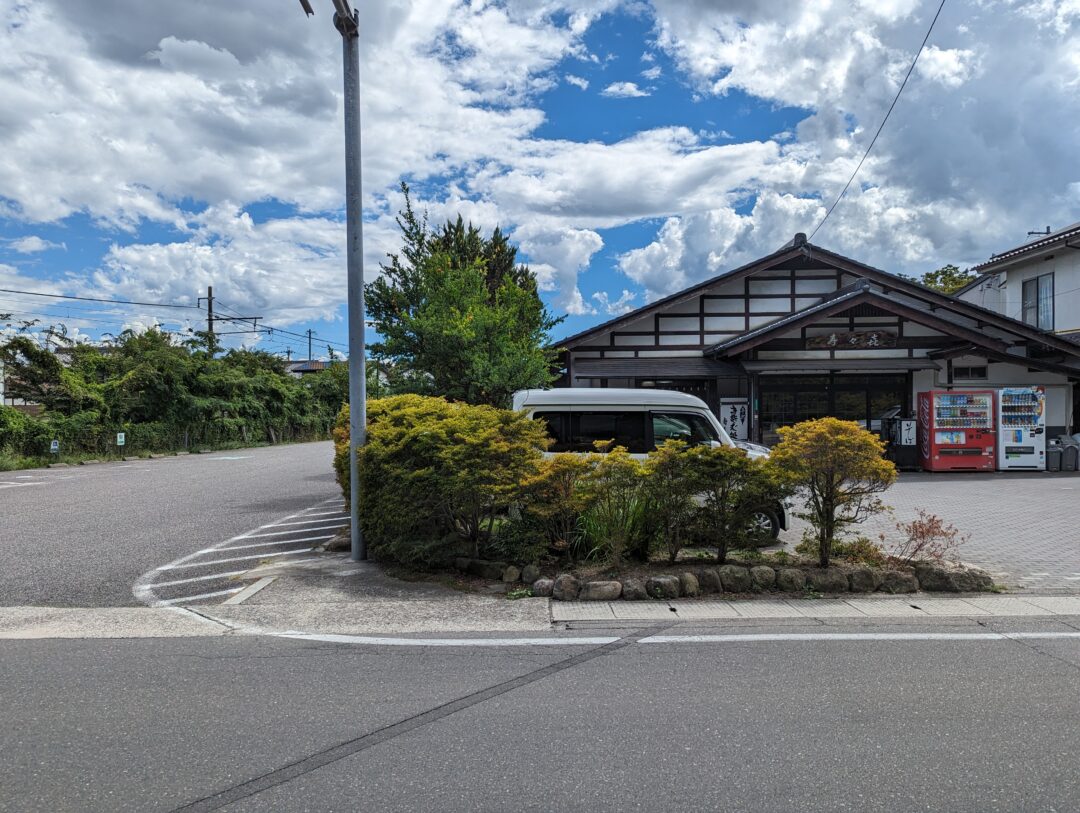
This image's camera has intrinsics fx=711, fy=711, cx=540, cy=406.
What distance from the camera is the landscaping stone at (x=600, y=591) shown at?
664 centimetres

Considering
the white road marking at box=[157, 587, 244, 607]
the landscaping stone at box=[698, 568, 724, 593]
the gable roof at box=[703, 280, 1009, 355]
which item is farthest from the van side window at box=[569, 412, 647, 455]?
the gable roof at box=[703, 280, 1009, 355]

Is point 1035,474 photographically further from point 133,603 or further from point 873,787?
point 133,603

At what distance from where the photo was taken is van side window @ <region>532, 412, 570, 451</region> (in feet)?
32.2

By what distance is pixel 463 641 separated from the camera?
215 inches

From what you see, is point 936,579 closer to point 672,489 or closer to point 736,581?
point 736,581

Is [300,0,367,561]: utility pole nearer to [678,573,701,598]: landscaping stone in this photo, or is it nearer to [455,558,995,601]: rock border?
[455,558,995,601]: rock border

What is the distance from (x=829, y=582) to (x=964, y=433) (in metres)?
14.0

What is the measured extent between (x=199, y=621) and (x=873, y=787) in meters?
5.27

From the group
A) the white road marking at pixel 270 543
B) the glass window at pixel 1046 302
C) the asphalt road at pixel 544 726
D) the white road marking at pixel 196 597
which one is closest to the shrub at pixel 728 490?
the asphalt road at pixel 544 726

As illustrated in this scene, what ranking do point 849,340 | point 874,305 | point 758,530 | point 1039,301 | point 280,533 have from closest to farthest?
point 758,530, point 280,533, point 874,305, point 849,340, point 1039,301

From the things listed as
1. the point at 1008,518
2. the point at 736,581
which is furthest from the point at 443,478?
the point at 1008,518

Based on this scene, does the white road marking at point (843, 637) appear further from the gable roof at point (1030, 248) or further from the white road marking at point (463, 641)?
the gable roof at point (1030, 248)

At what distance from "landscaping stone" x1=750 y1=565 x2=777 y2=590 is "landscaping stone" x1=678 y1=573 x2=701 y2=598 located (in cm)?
55

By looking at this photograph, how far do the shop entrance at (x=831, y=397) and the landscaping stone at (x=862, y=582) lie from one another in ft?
44.5
